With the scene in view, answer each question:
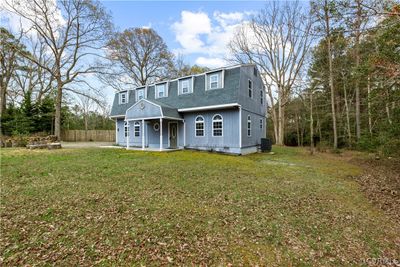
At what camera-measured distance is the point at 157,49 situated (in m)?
24.9

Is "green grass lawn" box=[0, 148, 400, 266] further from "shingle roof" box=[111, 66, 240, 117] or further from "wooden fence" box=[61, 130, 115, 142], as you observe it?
→ "wooden fence" box=[61, 130, 115, 142]

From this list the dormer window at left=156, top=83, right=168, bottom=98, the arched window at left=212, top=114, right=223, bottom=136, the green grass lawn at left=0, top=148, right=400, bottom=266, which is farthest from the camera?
the dormer window at left=156, top=83, right=168, bottom=98

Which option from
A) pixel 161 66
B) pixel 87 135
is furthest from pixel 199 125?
pixel 87 135

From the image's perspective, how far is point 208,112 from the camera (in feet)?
43.0

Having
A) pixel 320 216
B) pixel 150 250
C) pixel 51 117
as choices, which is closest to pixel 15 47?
pixel 51 117

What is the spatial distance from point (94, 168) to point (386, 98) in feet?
37.9

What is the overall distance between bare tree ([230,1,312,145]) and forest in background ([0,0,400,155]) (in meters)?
0.10

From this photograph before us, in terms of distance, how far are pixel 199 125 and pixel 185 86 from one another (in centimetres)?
321

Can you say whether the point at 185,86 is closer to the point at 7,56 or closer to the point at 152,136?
the point at 152,136

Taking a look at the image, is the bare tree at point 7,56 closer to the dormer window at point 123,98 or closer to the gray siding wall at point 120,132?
the dormer window at point 123,98

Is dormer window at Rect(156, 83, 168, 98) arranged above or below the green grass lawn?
above

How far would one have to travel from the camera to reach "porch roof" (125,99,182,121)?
1290 cm

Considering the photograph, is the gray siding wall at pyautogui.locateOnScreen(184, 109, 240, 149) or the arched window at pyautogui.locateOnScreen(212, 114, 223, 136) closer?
the gray siding wall at pyautogui.locateOnScreen(184, 109, 240, 149)

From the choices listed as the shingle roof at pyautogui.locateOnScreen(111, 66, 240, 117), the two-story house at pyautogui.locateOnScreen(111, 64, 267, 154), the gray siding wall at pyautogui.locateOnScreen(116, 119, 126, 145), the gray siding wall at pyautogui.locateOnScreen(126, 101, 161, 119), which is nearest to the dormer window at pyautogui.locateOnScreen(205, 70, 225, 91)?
the two-story house at pyautogui.locateOnScreen(111, 64, 267, 154)
